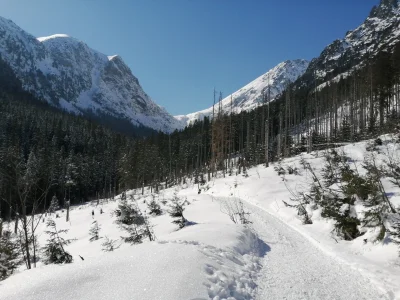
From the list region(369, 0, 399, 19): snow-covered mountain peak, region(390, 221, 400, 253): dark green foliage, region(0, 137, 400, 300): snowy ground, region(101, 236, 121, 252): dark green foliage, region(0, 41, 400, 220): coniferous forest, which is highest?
region(369, 0, 399, 19): snow-covered mountain peak

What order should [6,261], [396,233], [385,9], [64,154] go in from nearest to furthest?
[396,233] < [6,261] < [64,154] < [385,9]

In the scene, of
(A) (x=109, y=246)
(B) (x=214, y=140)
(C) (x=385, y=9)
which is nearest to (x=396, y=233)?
(A) (x=109, y=246)

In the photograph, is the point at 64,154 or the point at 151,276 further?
the point at 64,154

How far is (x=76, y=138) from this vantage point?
304 feet

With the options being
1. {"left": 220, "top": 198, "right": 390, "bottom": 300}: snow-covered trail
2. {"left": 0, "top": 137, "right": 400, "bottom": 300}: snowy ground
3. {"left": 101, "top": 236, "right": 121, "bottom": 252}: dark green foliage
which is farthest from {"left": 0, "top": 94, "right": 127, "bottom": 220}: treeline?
{"left": 220, "top": 198, "right": 390, "bottom": 300}: snow-covered trail

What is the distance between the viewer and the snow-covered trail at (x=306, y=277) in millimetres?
5430

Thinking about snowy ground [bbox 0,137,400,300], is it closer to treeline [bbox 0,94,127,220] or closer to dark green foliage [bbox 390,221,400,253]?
dark green foliage [bbox 390,221,400,253]

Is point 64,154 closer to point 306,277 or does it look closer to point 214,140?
point 214,140

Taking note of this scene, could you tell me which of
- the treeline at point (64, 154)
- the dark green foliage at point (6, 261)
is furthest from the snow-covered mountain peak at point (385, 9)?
the dark green foliage at point (6, 261)

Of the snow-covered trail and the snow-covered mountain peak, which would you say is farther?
the snow-covered mountain peak

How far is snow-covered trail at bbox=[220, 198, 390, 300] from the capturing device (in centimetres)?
543

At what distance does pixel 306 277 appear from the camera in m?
6.24

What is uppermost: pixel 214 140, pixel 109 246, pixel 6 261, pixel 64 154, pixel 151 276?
pixel 214 140

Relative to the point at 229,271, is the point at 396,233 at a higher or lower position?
higher
